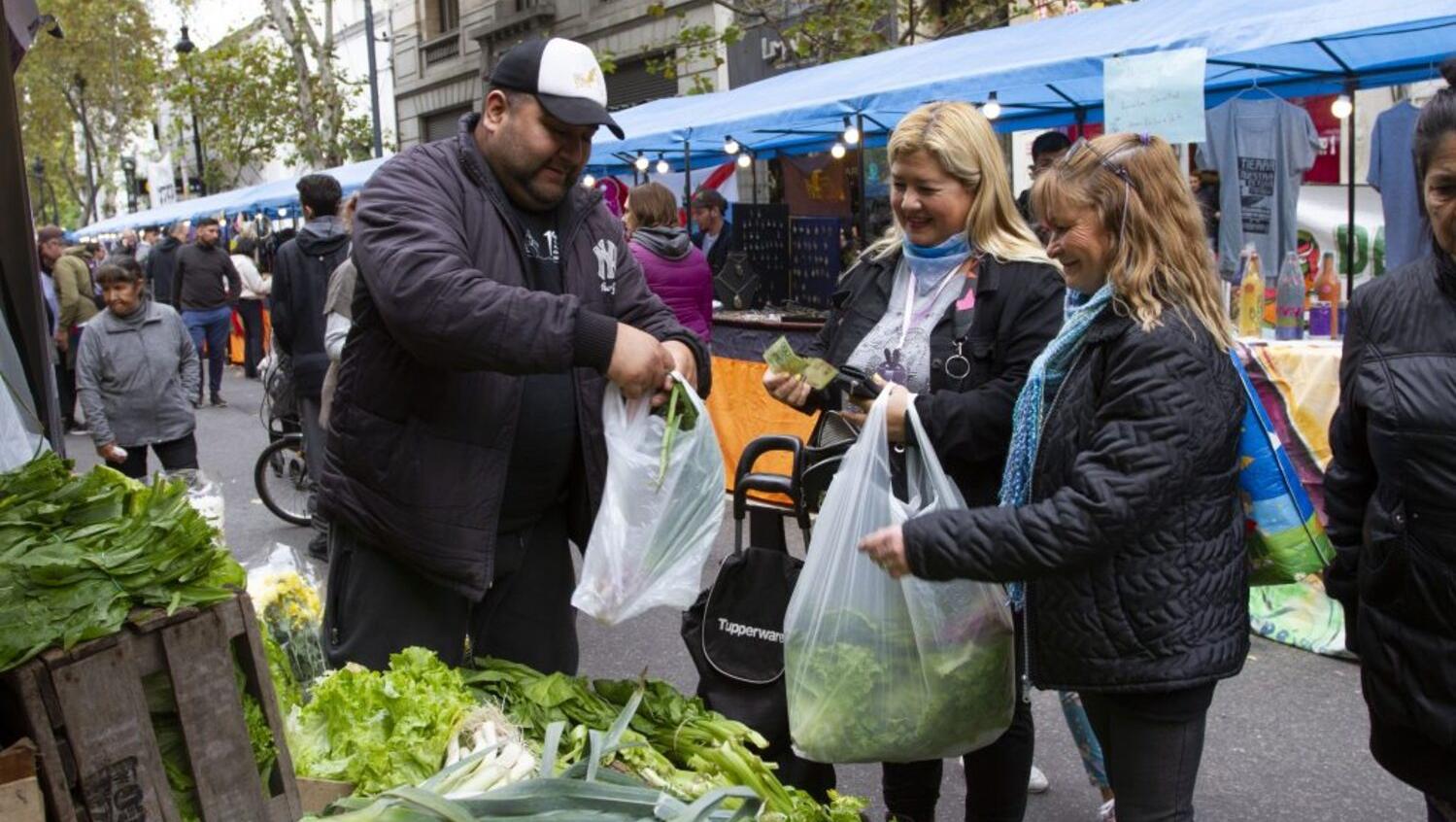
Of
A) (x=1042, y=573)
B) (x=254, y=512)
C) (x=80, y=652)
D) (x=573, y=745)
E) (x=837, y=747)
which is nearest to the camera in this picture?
(x=80, y=652)

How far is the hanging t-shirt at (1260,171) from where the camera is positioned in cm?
797

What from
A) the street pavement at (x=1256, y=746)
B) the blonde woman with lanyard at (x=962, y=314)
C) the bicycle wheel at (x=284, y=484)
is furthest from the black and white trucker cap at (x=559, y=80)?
the bicycle wheel at (x=284, y=484)

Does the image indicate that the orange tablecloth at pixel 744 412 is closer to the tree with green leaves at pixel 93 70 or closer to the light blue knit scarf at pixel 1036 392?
the light blue knit scarf at pixel 1036 392

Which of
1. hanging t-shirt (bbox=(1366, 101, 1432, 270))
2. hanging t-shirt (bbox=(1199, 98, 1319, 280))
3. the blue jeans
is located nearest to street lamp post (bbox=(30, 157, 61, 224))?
the blue jeans

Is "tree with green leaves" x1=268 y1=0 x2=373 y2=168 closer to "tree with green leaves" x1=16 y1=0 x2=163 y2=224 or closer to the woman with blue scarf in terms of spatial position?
"tree with green leaves" x1=16 y1=0 x2=163 y2=224

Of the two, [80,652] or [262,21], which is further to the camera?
[262,21]

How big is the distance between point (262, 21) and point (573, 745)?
3379 cm

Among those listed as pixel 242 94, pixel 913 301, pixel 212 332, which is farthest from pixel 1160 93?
pixel 242 94

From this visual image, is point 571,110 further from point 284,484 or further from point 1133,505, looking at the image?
point 284,484

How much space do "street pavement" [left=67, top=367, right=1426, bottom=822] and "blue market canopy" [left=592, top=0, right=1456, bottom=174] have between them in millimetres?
3087

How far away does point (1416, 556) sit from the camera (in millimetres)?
2232

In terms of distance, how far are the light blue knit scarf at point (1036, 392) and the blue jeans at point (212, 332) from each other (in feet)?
41.5

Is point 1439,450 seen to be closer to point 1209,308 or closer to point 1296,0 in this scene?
point 1209,308

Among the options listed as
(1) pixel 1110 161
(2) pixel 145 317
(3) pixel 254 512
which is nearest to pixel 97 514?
(1) pixel 1110 161
